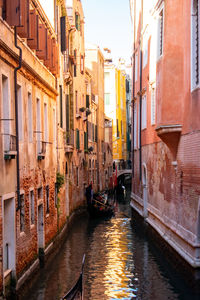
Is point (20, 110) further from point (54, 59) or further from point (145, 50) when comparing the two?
point (145, 50)

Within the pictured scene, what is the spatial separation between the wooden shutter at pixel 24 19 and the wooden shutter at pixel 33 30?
0.64 m

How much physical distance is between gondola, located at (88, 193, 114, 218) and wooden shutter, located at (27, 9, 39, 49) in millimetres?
13081

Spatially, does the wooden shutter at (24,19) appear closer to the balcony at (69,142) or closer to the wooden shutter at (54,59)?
the wooden shutter at (54,59)

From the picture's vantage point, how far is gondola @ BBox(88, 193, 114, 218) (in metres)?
24.6

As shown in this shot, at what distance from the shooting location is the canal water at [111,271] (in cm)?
1092

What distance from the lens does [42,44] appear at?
13.6m

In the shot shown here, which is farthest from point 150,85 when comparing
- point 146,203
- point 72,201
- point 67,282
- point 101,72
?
point 101,72

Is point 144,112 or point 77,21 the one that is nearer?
point 144,112

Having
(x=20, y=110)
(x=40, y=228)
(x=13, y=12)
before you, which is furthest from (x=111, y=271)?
(x=13, y=12)

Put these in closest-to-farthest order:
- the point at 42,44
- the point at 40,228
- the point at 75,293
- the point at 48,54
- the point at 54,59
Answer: the point at 75,293 < the point at 42,44 < the point at 40,228 < the point at 48,54 < the point at 54,59

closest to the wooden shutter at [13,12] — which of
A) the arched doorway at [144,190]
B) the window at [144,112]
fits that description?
the window at [144,112]

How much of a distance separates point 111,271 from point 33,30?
6.01 metres

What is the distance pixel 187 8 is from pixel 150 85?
7945mm

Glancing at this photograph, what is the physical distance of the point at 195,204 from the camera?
1109 cm
